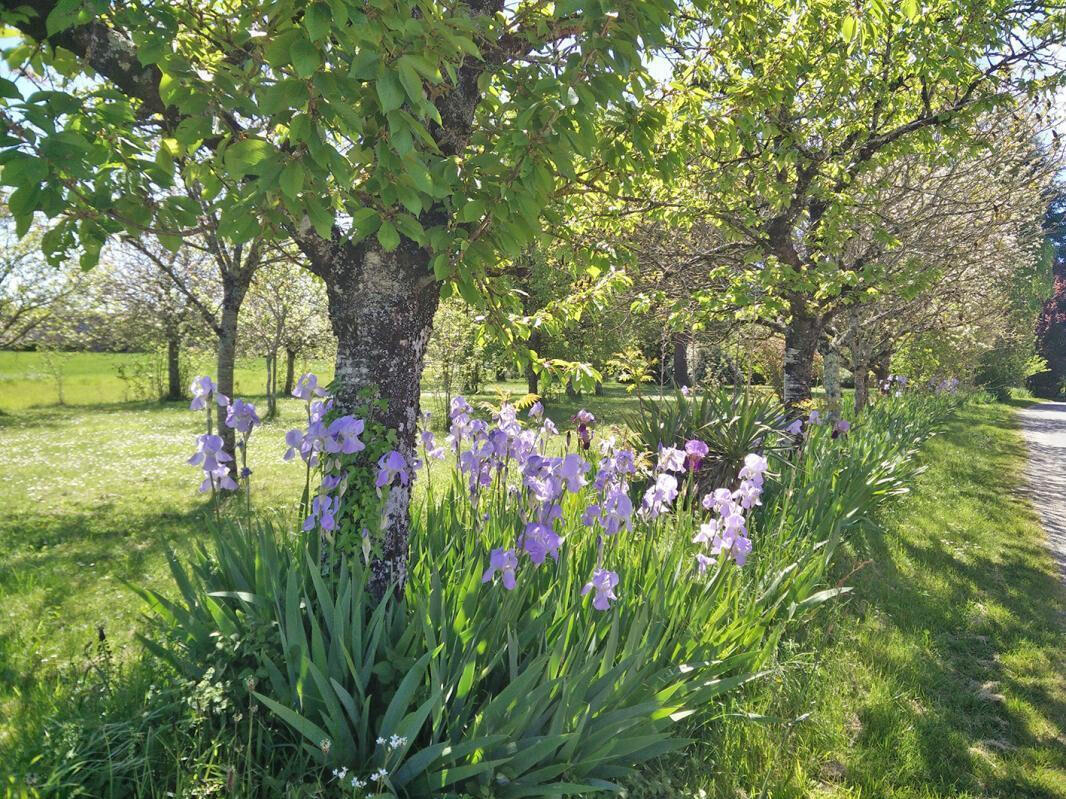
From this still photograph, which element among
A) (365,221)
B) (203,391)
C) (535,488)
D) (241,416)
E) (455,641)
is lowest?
(455,641)

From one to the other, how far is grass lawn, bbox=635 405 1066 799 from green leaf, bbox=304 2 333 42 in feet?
8.88

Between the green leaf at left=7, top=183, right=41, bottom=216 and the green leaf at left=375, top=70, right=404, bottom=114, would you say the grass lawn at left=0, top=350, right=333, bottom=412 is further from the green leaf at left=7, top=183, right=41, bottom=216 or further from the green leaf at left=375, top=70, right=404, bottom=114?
the green leaf at left=375, top=70, right=404, bottom=114

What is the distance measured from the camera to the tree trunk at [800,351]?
7.19m

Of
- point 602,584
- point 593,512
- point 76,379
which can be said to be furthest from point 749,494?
point 76,379

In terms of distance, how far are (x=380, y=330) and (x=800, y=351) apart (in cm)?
590

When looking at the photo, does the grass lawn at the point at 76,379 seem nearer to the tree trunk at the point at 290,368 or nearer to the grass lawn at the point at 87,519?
the tree trunk at the point at 290,368

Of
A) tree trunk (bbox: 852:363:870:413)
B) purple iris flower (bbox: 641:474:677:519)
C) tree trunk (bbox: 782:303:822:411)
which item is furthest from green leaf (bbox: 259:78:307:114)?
tree trunk (bbox: 852:363:870:413)

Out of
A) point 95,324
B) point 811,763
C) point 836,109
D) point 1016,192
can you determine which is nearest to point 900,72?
point 836,109

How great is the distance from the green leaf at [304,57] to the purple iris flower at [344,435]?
1.27 m

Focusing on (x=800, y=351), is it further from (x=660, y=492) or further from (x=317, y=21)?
(x=317, y=21)

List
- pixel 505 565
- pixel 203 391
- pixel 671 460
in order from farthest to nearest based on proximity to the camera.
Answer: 1. pixel 671 460
2. pixel 203 391
3. pixel 505 565

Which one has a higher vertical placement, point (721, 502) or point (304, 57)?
point (304, 57)

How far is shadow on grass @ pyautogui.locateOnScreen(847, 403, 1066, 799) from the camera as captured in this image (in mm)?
2896

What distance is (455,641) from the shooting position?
2309 mm
